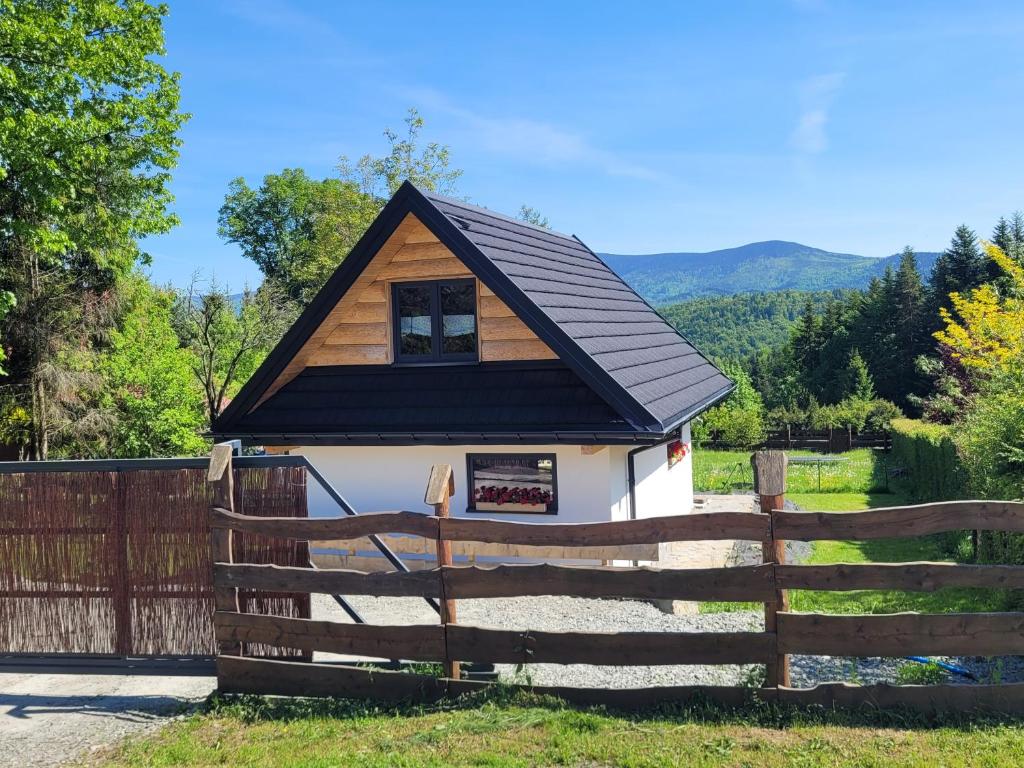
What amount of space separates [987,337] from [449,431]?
16261mm

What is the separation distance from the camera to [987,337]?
21.0m

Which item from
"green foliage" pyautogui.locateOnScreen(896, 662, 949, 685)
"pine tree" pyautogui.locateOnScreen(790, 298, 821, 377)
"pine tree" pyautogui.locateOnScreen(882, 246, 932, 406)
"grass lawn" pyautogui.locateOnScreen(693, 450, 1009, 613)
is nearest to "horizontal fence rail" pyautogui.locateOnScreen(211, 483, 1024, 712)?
"green foliage" pyautogui.locateOnScreen(896, 662, 949, 685)

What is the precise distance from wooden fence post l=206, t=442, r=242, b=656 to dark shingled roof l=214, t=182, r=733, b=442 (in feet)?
17.6

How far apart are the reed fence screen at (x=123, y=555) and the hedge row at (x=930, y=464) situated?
40.6 feet

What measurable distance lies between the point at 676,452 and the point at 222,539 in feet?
34.6

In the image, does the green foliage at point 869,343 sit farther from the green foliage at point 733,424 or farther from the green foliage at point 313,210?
the green foliage at point 313,210

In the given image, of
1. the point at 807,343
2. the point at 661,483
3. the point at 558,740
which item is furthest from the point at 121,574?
the point at 807,343

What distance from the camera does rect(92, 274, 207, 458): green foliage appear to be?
736 inches

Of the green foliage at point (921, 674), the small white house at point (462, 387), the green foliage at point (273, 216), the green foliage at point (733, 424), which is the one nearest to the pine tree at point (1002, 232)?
the green foliage at point (733, 424)

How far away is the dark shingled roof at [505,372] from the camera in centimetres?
1115

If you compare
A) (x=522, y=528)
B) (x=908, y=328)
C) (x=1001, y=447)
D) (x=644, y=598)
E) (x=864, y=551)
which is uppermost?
(x=908, y=328)

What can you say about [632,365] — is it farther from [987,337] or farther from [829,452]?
[829,452]

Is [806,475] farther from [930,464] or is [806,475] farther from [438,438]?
[438,438]

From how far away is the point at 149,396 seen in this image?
1895cm
